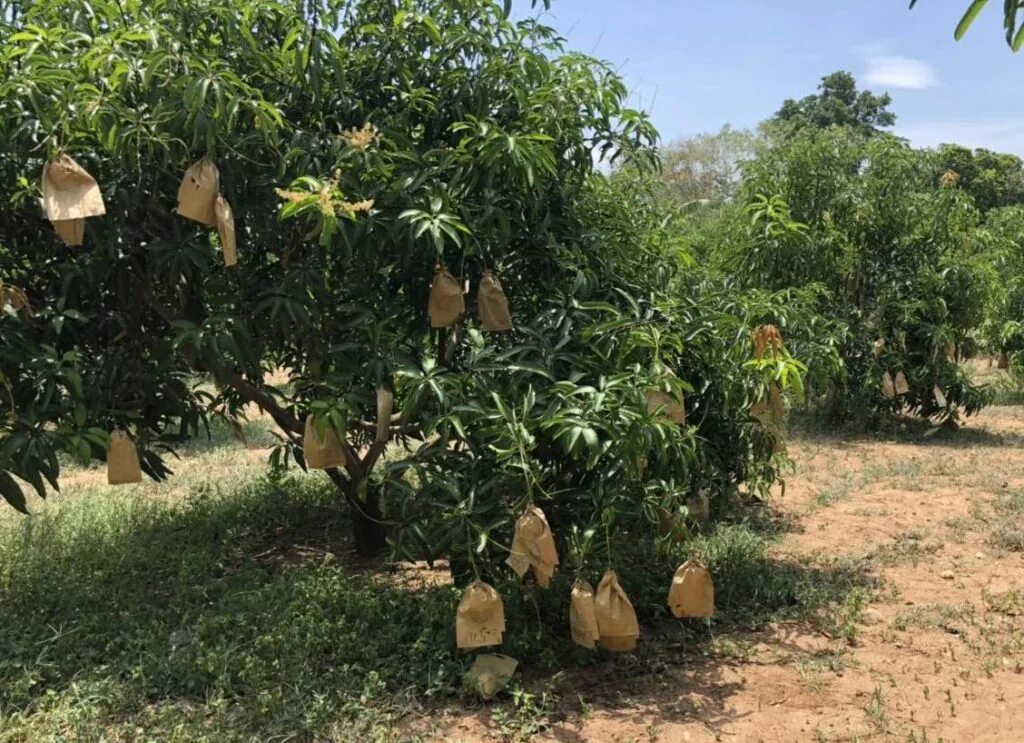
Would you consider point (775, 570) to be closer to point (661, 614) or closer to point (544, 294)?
point (661, 614)

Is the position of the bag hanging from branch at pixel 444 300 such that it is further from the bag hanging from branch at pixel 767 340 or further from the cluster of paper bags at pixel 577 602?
the bag hanging from branch at pixel 767 340

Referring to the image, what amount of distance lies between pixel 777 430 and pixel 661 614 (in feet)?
3.03

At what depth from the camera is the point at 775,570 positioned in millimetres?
3766

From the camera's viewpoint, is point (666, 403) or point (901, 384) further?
point (901, 384)

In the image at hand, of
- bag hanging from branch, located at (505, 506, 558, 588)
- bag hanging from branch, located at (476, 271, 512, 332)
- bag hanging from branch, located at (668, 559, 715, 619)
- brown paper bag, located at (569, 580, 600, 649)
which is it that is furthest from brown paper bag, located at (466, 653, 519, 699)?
bag hanging from branch, located at (476, 271, 512, 332)

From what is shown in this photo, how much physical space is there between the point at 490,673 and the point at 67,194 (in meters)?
1.85

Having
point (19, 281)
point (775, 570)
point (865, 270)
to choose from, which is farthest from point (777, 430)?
point (865, 270)

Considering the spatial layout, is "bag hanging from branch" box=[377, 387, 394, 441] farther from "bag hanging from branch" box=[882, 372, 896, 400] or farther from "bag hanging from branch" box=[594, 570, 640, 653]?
"bag hanging from branch" box=[882, 372, 896, 400]

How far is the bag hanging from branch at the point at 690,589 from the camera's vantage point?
2.84 meters

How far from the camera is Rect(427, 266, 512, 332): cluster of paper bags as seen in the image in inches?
108

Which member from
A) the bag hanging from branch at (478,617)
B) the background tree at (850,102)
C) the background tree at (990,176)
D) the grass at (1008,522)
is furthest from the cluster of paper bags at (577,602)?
the background tree at (850,102)

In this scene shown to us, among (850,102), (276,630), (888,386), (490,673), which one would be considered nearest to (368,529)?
(276,630)

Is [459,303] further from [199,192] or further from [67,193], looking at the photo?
[67,193]

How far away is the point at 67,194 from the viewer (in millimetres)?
2361
